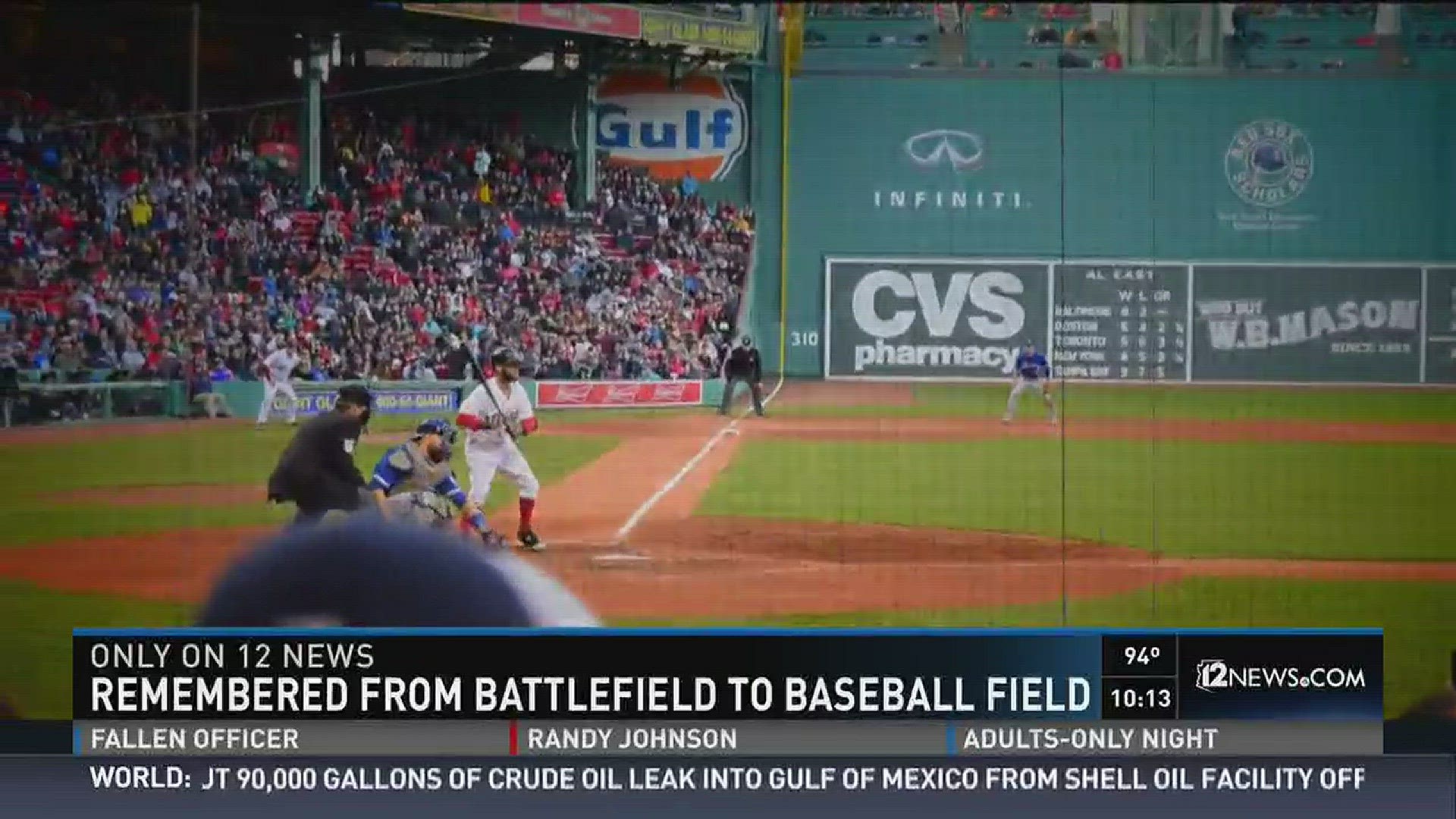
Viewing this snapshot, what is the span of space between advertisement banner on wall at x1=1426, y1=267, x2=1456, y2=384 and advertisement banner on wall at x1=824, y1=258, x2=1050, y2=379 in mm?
1270

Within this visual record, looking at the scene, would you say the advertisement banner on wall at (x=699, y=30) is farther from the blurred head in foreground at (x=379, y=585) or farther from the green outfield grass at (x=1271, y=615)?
the green outfield grass at (x=1271, y=615)

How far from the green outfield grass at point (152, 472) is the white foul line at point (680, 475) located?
0.25 meters

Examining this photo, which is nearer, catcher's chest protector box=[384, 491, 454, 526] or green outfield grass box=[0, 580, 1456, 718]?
green outfield grass box=[0, 580, 1456, 718]

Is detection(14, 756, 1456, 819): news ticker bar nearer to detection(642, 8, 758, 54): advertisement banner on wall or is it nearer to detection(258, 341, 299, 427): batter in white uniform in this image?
detection(258, 341, 299, 427): batter in white uniform

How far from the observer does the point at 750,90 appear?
7.96 meters

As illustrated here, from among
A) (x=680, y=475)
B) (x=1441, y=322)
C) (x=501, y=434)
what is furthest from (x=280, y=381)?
(x=1441, y=322)

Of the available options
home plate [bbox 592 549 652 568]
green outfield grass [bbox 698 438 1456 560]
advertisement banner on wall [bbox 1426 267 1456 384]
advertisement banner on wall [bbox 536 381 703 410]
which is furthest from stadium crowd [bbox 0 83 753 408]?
advertisement banner on wall [bbox 1426 267 1456 384]

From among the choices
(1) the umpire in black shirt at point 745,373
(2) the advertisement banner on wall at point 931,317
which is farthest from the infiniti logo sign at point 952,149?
(1) the umpire in black shirt at point 745,373

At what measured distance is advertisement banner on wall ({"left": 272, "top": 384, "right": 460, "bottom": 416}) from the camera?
782cm

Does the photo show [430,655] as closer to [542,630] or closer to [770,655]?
[542,630]

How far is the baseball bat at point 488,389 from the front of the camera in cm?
789

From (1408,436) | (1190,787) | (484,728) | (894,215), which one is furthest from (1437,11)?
(484,728)

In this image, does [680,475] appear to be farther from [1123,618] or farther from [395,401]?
[1123,618]

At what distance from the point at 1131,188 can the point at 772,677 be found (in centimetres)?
201
